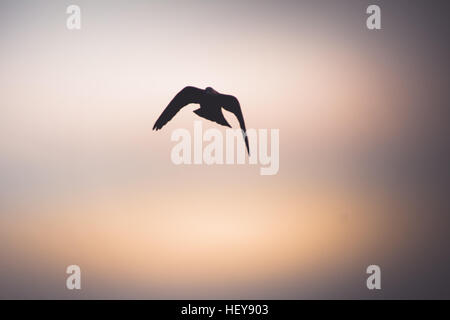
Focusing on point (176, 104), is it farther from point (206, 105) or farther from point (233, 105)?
point (233, 105)

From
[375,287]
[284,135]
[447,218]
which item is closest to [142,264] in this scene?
[284,135]

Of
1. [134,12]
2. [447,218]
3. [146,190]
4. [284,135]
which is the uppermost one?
[134,12]

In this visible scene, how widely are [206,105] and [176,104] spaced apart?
19 cm

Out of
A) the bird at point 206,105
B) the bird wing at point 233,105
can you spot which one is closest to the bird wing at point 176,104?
the bird at point 206,105

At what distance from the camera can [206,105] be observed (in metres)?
3.48

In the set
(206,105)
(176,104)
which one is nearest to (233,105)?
(206,105)

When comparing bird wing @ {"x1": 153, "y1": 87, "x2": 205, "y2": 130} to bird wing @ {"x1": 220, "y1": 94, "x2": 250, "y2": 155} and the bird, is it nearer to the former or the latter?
the bird

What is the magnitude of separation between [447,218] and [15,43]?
2.99 meters

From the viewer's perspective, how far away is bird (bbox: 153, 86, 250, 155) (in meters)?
3.45

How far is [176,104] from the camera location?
138 inches

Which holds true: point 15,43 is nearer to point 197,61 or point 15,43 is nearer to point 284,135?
point 197,61

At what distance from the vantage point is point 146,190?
11.6ft
